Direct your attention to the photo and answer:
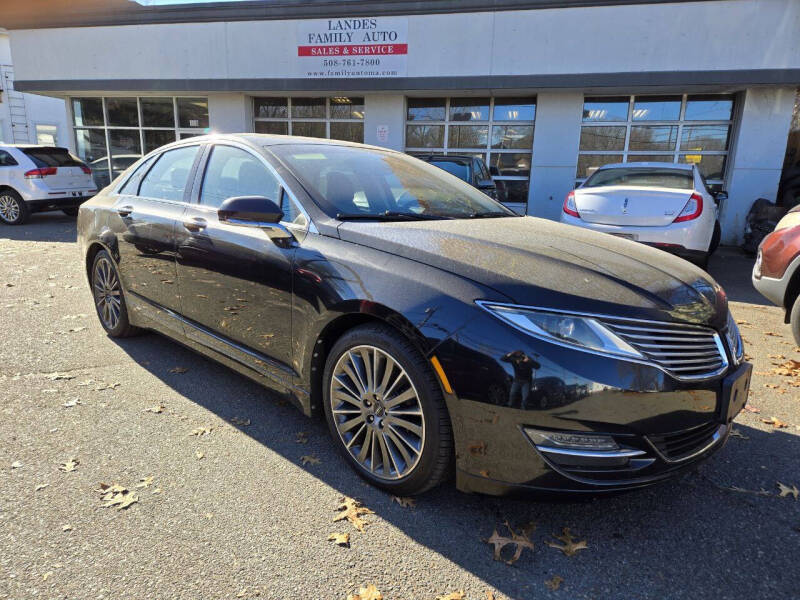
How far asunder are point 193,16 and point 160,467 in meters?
14.0

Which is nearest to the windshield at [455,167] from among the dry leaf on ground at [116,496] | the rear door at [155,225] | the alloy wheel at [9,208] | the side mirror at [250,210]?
the rear door at [155,225]

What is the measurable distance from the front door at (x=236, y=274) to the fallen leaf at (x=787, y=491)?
8.43ft

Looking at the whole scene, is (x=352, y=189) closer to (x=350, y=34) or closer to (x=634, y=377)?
(x=634, y=377)

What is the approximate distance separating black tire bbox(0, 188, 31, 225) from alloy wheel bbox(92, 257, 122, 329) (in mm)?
9211

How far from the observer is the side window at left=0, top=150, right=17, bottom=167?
1152cm

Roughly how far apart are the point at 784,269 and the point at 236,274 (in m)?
4.25

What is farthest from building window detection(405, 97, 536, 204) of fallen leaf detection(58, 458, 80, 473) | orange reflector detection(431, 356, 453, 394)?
fallen leaf detection(58, 458, 80, 473)

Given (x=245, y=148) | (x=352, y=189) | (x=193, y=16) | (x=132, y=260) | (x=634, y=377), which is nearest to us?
(x=634, y=377)

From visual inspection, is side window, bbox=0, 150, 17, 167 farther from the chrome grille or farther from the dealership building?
the chrome grille

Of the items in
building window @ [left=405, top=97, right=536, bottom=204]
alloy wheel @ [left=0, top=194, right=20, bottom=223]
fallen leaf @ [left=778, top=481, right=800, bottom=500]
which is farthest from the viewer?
building window @ [left=405, top=97, right=536, bottom=204]

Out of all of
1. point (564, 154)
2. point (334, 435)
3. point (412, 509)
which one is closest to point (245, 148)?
point (334, 435)

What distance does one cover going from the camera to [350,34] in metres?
12.4

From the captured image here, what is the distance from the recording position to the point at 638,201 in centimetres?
639

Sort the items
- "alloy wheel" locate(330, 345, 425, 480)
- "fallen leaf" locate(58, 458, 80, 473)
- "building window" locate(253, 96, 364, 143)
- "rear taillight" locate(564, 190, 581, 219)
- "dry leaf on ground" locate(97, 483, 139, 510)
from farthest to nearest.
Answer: "building window" locate(253, 96, 364, 143)
"rear taillight" locate(564, 190, 581, 219)
"fallen leaf" locate(58, 458, 80, 473)
"dry leaf on ground" locate(97, 483, 139, 510)
"alloy wheel" locate(330, 345, 425, 480)
